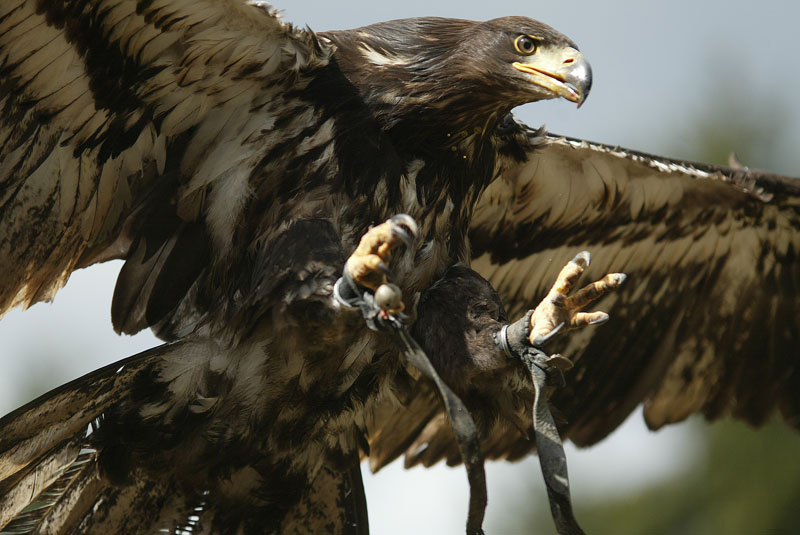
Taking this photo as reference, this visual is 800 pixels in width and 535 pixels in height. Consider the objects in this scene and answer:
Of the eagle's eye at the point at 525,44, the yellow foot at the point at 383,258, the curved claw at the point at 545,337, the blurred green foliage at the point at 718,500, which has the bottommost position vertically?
the blurred green foliage at the point at 718,500

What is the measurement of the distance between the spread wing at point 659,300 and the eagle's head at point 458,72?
47.3 inches

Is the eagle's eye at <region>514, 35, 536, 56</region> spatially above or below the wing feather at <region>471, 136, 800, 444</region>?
above

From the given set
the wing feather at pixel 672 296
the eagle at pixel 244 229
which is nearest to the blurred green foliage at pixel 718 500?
the wing feather at pixel 672 296

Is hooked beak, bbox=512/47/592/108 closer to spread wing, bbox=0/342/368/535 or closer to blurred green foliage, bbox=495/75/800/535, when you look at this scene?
spread wing, bbox=0/342/368/535

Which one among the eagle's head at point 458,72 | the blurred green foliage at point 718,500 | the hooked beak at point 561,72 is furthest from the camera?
the blurred green foliage at point 718,500

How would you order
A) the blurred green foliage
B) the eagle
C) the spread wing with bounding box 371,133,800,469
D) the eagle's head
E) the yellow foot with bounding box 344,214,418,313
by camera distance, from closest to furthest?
the yellow foot with bounding box 344,214,418,313 < the eagle < the eagle's head < the spread wing with bounding box 371,133,800,469 < the blurred green foliage

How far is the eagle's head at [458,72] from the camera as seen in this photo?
4559 millimetres

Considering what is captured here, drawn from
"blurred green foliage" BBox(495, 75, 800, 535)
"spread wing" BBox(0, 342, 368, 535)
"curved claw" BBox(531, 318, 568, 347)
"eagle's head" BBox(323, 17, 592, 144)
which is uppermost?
"eagle's head" BBox(323, 17, 592, 144)

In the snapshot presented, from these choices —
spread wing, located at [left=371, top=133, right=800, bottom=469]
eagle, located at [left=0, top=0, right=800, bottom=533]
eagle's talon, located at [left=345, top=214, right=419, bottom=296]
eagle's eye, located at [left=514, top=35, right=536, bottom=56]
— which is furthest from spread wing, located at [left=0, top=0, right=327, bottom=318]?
spread wing, located at [left=371, top=133, right=800, bottom=469]

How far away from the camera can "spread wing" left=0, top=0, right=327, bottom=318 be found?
4090mm

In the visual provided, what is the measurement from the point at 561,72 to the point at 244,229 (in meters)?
1.50

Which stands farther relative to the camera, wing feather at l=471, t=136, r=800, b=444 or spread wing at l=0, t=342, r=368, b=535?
wing feather at l=471, t=136, r=800, b=444

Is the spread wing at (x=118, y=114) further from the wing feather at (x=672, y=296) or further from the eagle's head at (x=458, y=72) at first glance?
the wing feather at (x=672, y=296)

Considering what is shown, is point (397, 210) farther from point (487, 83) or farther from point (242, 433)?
point (242, 433)
